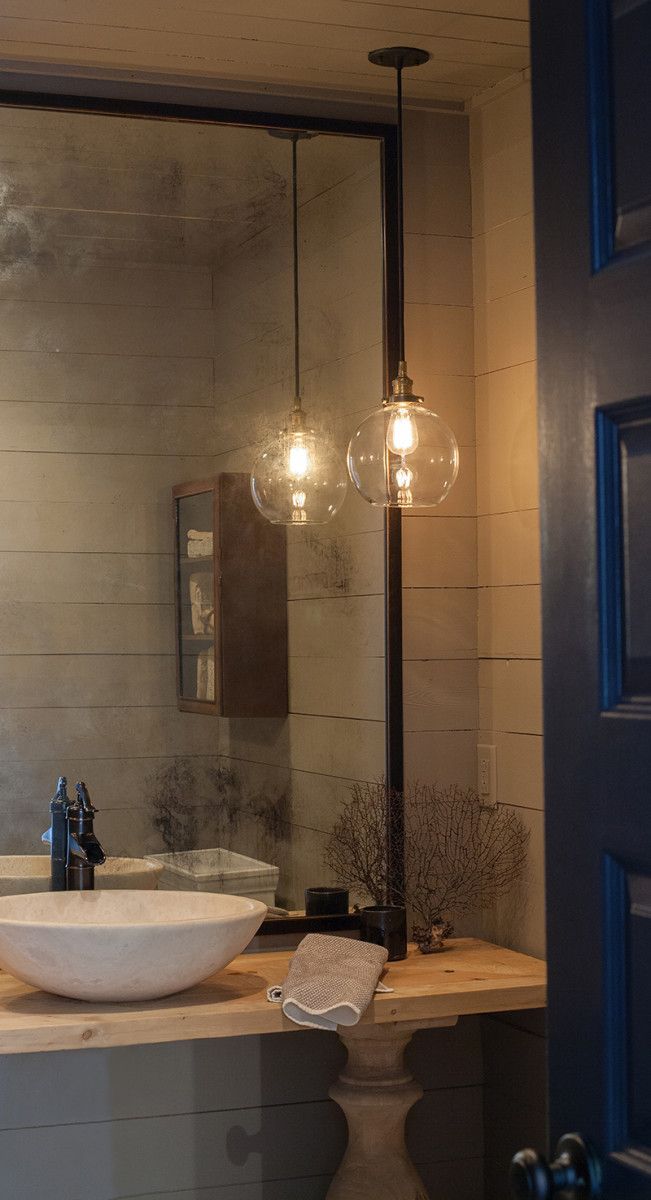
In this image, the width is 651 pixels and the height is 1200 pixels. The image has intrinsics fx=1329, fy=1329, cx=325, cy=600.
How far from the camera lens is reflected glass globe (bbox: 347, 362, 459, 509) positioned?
2.46m

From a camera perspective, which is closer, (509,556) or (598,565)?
(598,565)

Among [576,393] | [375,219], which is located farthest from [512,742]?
[576,393]

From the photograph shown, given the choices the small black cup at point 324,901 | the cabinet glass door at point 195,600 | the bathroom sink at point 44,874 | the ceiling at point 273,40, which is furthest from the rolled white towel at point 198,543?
the ceiling at point 273,40

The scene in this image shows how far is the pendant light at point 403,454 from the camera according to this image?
246 cm

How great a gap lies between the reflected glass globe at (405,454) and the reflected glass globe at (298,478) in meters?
0.17

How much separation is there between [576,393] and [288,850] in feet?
5.21

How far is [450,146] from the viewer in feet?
9.32

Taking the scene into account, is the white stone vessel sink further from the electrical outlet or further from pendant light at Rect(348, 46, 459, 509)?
pendant light at Rect(348, 46, 459, 509)

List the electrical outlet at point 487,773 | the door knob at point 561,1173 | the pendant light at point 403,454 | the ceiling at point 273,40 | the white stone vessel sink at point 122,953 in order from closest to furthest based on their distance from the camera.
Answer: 1. the door knob at point 561,1173
2. the white stone vessel sink at point 122,953
3. the ceiling at point 273,40
4. the pendant light at point 403,454
5. the electrical outlet at point 487,773

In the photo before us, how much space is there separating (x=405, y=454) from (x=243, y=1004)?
3.34ft

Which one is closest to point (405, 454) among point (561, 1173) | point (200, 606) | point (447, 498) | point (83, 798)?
point (447, 498)

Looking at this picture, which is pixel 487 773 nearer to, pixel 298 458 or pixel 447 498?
pixel 447 498

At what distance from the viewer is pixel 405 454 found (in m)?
2.46

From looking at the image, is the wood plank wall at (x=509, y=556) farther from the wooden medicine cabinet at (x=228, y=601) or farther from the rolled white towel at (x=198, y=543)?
the rolled white towel at (x=198, y=543)
